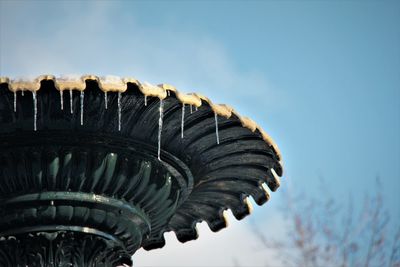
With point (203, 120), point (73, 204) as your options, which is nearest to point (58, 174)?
point (73, 204)

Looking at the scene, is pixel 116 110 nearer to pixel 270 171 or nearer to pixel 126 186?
pixel 126 186

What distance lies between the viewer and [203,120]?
7.59 m

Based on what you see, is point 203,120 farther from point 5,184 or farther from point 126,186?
point 5,184

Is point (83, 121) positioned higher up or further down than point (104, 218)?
higher up

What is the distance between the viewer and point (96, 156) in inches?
294

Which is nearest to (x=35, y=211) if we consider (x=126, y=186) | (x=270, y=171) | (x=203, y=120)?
(x=126, y=186)

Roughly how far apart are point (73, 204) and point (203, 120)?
1278 mm

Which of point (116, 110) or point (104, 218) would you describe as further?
point (104, 218)

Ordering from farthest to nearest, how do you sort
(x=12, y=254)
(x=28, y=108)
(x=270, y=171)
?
1. (x=270, y=171)
2. (x=12, y=254)
3. (x=28, y=108)

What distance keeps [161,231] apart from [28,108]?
2274 millimetres

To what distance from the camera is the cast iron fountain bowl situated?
7.04 metres

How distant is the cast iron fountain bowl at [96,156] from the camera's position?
7.04 m

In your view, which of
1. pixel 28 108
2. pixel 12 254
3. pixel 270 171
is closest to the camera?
pixel 28 108

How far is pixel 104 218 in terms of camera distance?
301 inches
